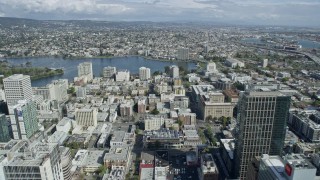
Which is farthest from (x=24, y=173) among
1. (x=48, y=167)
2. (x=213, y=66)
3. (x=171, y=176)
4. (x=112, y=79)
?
(x=213, y=66)

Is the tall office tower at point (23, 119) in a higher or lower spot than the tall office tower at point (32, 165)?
lower

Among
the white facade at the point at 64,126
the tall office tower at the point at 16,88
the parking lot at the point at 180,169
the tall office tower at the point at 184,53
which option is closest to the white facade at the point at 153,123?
the parking lot at the point at 180,169

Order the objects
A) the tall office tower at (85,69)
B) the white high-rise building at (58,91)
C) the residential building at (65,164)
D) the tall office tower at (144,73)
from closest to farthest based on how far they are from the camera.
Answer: the residential building at (65,164) → the white high-rise building at (58,91) → the tall office tower at (85,69) → the tall office tower at (144,73)

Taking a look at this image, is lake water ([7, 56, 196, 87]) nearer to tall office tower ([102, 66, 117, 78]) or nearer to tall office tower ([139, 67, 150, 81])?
tall office tower ([102, 66, 117, 78])

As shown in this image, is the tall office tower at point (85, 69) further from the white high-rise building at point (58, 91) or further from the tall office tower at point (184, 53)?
the tall office tower at point (184, 53)

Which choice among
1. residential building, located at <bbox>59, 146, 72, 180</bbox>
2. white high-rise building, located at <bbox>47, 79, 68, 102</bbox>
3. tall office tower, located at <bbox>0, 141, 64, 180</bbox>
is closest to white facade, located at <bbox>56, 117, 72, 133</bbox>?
residential building, located at <bbox>59, 146, 72, 180</bbox>

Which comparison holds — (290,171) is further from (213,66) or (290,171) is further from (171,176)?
(213,66)

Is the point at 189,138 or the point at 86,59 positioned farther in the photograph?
the point at 86,59
